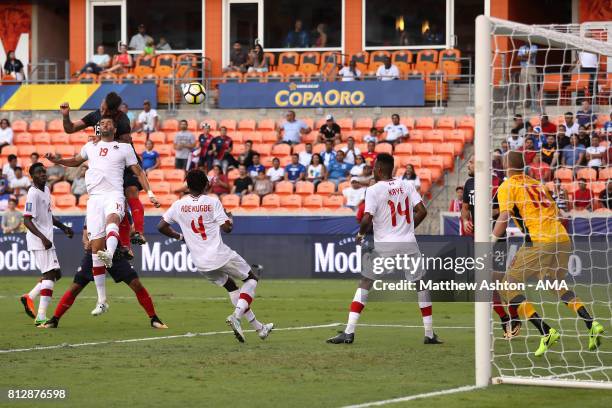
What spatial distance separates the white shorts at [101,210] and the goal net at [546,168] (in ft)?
15.1

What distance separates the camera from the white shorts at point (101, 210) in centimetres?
1475

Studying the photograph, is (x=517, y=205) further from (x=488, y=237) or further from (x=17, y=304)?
(x=17, y=304)

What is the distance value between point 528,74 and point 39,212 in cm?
706

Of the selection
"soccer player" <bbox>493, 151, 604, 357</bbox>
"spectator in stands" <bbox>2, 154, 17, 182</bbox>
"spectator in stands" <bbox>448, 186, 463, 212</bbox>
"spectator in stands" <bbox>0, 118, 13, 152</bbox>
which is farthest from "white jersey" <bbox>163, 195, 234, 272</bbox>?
"spectator in stands" <bbox>0, 118, 13, 152</bbox>

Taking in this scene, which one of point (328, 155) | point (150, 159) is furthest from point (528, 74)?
point (150, 159)

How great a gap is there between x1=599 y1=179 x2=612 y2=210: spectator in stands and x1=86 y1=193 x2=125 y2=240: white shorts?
6.63m

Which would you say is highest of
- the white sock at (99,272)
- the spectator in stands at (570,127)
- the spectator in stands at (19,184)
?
the spectator in stands at (570,127)

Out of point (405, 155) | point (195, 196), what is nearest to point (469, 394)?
point (195, 196)

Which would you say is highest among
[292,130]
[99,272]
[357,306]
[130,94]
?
[130,94]

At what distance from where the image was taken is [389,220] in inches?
525

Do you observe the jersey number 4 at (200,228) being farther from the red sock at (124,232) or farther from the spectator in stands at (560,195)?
the spectator in stands at (560,195)

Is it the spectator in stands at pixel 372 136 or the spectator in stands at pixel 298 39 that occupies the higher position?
the spectator in stands at pixel 298 39

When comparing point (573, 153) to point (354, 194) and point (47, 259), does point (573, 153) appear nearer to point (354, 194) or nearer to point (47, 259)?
point (47, 259)

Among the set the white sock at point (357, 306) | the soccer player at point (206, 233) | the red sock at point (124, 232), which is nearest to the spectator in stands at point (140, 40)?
the red sock at point (124, 232)
